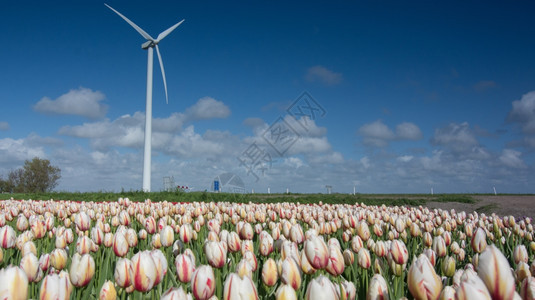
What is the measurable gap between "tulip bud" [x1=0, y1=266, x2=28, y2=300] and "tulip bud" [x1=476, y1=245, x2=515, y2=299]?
2.75 metres

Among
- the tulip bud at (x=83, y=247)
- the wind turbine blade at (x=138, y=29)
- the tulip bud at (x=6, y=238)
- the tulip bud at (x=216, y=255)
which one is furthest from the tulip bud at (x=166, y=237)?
the wind turbine blade at (x=138, y=29)

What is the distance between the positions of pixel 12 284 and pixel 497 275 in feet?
9.35

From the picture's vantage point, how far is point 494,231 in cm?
748

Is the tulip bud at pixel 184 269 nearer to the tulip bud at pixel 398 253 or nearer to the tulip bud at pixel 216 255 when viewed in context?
the tulip bud at pixel 216 255

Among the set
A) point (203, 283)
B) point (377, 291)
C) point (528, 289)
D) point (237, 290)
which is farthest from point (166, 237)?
point (528, 289)

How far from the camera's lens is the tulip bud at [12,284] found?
94.7 inches

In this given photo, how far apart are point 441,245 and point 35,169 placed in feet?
219

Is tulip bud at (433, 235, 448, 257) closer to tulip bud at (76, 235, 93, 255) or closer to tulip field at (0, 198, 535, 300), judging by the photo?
tulip field at (0, 198, 535, 300)

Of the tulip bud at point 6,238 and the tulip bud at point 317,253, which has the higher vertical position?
the tulip bud at point 317,253

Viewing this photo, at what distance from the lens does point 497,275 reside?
2186 millimetres

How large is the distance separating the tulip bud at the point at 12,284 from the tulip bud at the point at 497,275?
108 inches

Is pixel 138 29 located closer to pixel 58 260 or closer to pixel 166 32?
pixel 166 32

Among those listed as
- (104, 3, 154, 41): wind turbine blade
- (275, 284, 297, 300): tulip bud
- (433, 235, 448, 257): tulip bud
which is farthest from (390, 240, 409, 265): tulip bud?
(104, 3, 154, 41): wind turbine blade

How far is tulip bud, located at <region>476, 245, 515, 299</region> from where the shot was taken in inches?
85.4
